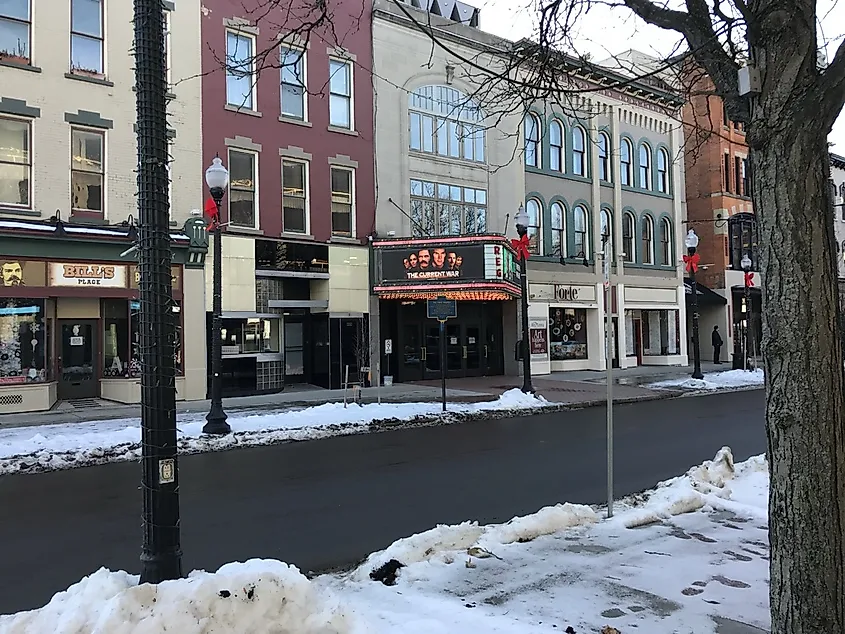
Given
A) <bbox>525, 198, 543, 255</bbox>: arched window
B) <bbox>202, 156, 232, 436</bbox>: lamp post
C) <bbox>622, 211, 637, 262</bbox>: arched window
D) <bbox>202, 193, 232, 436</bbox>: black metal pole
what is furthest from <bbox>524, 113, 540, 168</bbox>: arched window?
<bbox>202, 193, 232, 436</bbox>: black metal pole

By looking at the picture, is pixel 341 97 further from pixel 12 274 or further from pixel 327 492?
pixel 327 492

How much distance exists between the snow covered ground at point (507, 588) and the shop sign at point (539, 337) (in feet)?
69.5

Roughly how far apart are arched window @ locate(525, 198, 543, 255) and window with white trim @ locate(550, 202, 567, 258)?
92 cm

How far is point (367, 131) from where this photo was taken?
78.9 feet

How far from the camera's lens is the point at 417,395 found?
21.1m

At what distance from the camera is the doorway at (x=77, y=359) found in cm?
1816

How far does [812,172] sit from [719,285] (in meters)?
36.4

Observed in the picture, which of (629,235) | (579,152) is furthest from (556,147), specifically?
(629,235)

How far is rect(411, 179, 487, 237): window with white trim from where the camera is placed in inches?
1000

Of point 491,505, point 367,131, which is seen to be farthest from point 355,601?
point 367,131

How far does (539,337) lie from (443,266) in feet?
25.7

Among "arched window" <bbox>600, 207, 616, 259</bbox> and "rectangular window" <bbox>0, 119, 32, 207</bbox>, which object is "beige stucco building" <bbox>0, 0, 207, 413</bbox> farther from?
"arched window" <bbox>600, 207, 616, 259</bbox>

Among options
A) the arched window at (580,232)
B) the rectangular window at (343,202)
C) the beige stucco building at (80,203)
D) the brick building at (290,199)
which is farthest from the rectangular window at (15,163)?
the arched window at (580,232)

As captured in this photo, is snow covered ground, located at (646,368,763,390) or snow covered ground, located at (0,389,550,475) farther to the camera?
snow covered ground, located at (646,368,763,390)
